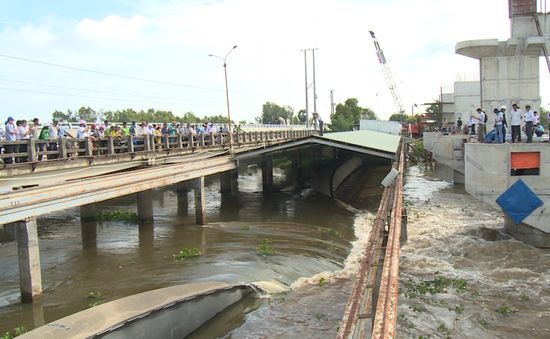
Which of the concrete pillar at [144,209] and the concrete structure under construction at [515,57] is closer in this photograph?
the concrete pillar at [144,209]

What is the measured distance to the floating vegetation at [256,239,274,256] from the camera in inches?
635

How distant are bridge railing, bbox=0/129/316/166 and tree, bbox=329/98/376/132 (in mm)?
69496

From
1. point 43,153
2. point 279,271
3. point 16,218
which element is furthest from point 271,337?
point 43,153

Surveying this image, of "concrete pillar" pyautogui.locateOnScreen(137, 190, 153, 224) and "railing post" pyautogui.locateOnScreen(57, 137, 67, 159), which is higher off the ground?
"railing post" pyautogui.locateOnScreen(57, 137, 67, 159)

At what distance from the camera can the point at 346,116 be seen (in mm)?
110812

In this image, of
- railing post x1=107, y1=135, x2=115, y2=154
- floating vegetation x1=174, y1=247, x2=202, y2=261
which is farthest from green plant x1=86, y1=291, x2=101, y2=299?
railing post x1=107, y1=135, x2=115, y2=154

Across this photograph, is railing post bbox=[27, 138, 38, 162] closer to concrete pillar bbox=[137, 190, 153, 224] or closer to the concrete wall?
concrete pillar bbox=[137, 190, 153, 224]

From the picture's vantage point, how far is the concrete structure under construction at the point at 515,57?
2425 centimetres

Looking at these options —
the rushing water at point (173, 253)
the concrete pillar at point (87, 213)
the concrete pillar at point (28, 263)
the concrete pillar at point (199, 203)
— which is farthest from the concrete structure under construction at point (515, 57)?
the concrete pillar at point (28, 263)

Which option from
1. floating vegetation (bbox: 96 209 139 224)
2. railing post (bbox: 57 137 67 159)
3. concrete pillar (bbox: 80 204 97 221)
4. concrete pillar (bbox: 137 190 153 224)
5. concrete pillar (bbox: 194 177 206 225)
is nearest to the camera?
railing post (bbox: 57 137 67 159)

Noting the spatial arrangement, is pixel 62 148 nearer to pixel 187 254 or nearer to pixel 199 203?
pixel 187 254

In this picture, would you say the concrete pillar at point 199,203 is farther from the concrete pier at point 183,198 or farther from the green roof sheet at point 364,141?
the green roof sheet at point 364,141

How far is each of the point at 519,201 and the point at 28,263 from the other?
653 inches

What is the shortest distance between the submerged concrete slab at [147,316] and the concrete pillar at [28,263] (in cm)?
361
